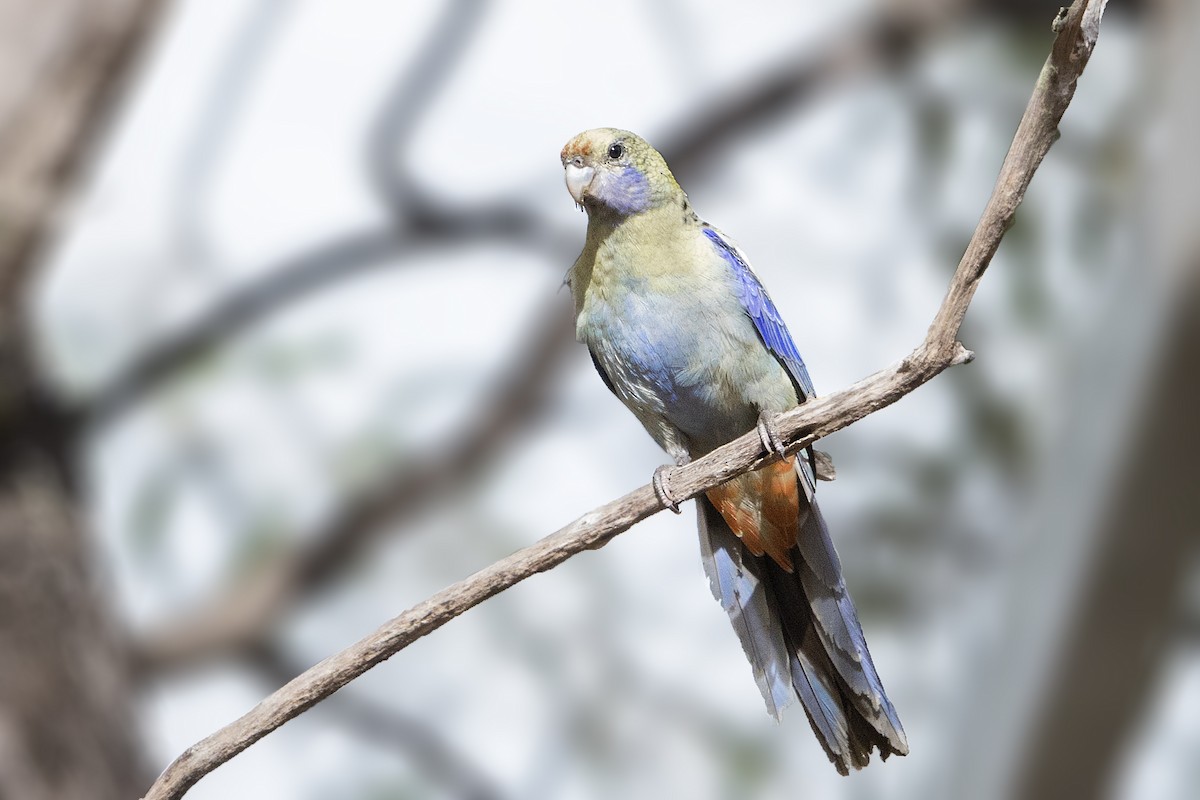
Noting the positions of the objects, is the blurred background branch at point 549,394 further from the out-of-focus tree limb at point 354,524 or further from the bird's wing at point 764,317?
the bird's wing at point 764,317

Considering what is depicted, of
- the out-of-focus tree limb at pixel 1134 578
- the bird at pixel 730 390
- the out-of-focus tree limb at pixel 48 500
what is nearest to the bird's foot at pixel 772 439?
the bird at pixel 730 390

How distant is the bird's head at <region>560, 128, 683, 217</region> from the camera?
1.08 metres

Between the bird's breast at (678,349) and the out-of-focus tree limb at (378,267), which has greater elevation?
the out-of-focus tree limb at (378,267)

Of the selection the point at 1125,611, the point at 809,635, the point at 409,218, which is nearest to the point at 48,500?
the point at 409,218

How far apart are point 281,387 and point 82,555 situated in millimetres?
686

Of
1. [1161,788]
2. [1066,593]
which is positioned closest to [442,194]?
[1066,593]

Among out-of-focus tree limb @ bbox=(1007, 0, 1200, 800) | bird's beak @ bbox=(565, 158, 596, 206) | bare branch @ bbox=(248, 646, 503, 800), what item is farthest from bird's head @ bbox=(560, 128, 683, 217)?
bare branch @ bbox=(248, 646, 503, 800)

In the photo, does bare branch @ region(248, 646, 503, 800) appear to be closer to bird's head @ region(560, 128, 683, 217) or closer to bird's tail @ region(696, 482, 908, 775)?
bird's tail @ region(696, 482, 908, 775)

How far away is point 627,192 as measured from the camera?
112 cm

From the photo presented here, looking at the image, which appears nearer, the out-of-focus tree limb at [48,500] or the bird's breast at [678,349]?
the bird's breast at [678,349]

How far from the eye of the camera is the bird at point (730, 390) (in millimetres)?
1083

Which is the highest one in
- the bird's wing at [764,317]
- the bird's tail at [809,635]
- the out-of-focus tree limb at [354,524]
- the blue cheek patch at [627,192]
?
the out-of-focus tree limb at [354,524]

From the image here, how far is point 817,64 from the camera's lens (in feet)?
10.0

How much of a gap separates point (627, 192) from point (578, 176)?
0.06m
